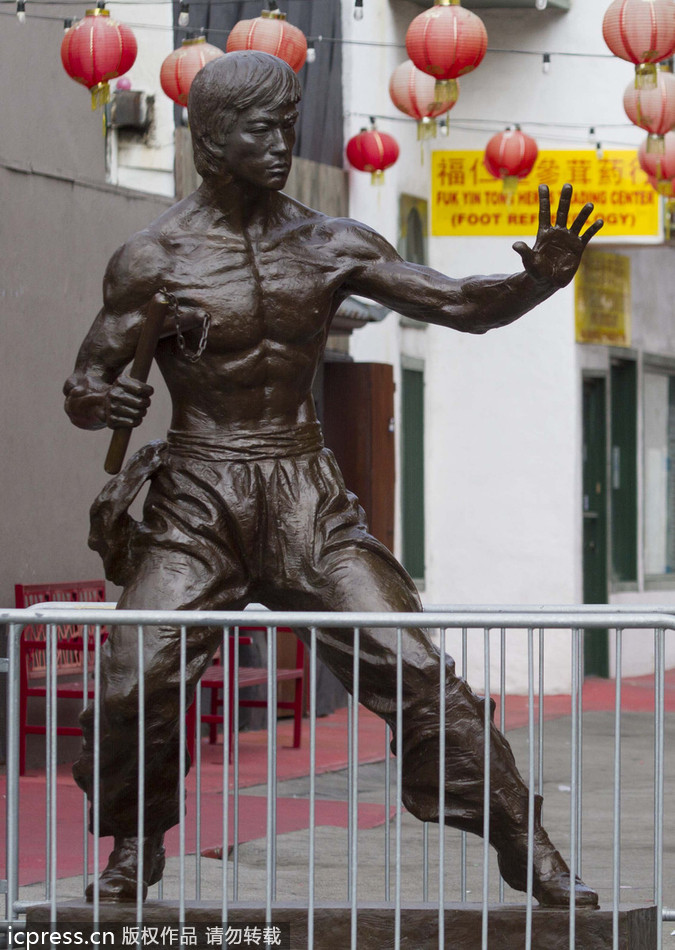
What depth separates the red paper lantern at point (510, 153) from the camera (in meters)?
12.3

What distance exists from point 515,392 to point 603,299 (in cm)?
148

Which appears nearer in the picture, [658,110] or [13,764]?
[13,764]

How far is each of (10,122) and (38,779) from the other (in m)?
3.57

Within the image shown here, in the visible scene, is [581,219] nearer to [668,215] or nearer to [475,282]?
[475,282]

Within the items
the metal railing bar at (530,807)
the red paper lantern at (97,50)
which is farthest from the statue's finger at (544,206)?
the red paper lantern at (97,50)

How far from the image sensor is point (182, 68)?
10.0 meters

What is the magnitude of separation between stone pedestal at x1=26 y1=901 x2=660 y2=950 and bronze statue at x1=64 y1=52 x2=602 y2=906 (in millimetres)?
122

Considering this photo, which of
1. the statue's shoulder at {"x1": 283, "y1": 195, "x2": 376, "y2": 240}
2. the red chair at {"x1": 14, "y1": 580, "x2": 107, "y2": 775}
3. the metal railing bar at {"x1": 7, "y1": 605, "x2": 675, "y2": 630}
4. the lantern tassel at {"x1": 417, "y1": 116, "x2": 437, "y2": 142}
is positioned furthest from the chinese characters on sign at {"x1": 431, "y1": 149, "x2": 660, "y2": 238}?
the metal railing bar at {"x1": 7, "y1": 605, "x2": 675, "y2": 630}

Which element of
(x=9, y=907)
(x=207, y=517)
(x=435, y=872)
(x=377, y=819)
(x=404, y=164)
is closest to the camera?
(x=9, y=907)

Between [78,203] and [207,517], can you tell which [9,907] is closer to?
[207,517]

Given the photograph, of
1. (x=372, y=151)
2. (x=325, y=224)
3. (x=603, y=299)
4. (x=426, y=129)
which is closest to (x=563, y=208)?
(x=325, y=224)

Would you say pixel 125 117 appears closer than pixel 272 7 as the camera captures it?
No

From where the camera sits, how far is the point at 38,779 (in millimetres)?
9766

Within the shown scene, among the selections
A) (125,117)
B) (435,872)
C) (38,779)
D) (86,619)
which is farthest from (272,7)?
(86,619)
